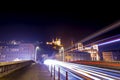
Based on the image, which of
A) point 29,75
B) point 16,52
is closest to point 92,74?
point 29,75

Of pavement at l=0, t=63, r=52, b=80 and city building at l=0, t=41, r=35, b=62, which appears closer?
pavement at l=0, t=63, r=52, b=80

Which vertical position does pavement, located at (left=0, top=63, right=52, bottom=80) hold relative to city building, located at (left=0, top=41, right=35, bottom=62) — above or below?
below

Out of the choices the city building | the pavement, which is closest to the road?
the pavement

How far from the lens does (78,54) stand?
97500 millimetres

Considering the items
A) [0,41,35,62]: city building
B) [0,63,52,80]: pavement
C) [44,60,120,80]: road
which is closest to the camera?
[44,60,120,80]: road

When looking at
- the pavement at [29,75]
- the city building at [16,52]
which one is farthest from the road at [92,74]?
the city building at [16,52]

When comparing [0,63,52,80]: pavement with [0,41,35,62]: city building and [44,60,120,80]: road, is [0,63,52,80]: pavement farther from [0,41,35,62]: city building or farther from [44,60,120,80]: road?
[0,41,35,62]: city building

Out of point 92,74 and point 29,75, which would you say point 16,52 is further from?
point 92,74

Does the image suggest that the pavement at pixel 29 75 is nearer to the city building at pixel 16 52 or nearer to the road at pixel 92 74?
the road at pixel 92 74

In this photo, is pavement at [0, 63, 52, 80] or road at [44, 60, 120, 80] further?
pavement at [0, 63, 52, 80]

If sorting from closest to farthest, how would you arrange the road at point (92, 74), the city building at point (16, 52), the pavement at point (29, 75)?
the road at point (92, 74)
the pavement at point (29, 75)
the city building at point (16, 52)

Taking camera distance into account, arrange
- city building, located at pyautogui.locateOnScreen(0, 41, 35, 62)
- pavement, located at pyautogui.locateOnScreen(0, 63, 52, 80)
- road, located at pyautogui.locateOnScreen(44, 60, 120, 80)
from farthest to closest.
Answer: city building, located at pyautogui.locateOnScreen(0, 41, 35, 62) → pavement, located at pyautogui.locateOnScreen(0, 63, 52, 80) → road, located at pyautogui.locateOnScreen(44, 60, 120, 80)

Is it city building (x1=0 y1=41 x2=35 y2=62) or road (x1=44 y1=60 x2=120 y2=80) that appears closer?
road (x1=44 y1=60 x2=120 y2=80)

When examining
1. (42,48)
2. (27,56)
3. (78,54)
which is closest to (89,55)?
(78,54)
